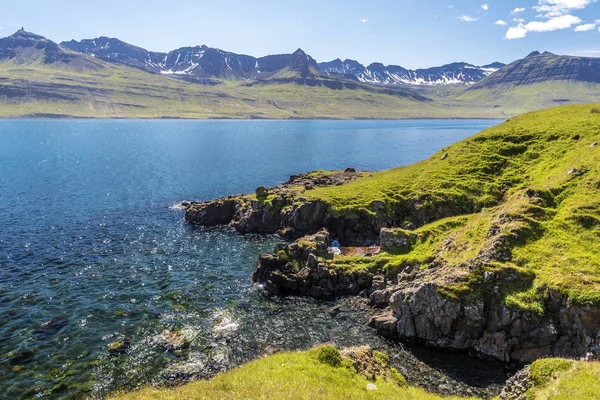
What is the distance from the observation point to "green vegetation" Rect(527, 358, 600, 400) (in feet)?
69.1

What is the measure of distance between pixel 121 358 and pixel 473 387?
31.3 metres

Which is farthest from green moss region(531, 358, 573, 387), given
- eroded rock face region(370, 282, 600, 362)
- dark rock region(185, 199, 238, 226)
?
dark rock region(185, 199, 238, 226)

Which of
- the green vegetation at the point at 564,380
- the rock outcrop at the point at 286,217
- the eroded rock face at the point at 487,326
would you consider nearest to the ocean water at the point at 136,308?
the eroded rock face at the point at 487,326

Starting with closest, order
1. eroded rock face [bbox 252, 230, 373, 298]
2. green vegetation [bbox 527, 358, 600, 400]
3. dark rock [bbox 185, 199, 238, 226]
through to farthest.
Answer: green vegetation [bbox 527, 358, 600, 400] → eroded rock face [bbox 252, 230, 373, 298] → dark rock [bbox 185, 199, 238, 226]

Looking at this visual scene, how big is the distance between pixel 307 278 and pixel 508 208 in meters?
27.3

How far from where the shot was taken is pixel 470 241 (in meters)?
44.8

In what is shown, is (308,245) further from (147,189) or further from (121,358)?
(147,189)

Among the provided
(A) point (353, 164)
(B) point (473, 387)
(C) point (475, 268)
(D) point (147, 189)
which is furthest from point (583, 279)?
(A) point (353, 164)

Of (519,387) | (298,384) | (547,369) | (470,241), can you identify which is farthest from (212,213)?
(547,369)

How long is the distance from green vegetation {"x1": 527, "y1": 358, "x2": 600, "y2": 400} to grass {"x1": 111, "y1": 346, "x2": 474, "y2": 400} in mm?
6915

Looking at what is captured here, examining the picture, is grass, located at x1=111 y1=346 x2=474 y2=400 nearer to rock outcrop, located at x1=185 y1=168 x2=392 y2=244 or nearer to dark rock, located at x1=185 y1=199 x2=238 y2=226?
rock outcrop, located at x1=185 y1=168 x2=392 y2=244

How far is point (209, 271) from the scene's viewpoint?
54.7 metres

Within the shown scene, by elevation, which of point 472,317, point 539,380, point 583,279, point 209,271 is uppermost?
point 583,279

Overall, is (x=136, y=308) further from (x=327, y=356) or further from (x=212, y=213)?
(x=212, y=213)
